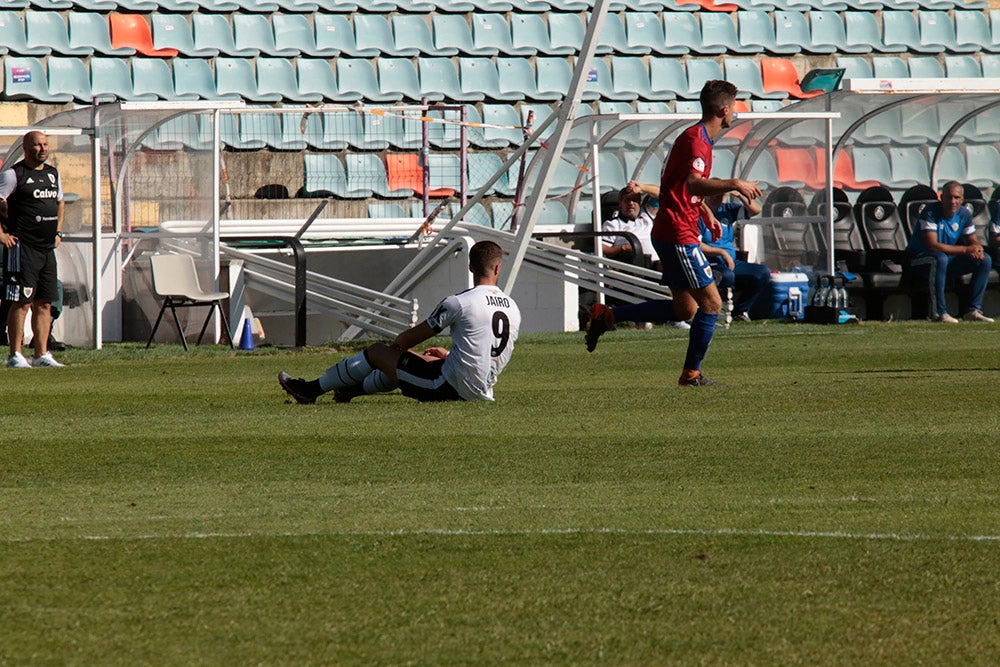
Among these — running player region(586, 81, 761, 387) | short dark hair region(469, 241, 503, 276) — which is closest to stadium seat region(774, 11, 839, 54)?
running player region(586, 81, 761, 387)

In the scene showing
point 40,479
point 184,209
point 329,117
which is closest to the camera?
point 40,479

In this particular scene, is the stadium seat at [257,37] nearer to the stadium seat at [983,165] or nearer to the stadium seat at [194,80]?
the stadium seat at [194,80]

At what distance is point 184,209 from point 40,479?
11159 millimetres

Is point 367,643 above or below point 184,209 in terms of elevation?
below

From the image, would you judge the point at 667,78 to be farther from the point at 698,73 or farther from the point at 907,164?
the point at 907,164

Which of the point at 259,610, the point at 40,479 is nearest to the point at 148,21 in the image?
the point at 40,479

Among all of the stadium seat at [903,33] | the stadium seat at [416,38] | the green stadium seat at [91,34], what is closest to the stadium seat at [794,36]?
the stadium seat at [903,33]

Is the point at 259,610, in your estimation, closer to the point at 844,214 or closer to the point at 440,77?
the point at 844,214

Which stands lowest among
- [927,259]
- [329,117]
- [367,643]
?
[367,643]

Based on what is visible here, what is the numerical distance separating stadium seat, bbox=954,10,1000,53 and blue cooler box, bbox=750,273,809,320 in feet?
33.5

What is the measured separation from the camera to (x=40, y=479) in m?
7.27

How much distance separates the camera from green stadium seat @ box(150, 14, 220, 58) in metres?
23.1

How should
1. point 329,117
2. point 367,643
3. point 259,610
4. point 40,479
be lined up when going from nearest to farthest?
1. point 367,643
2. point 259,610
3. point 40,479
4. point 329,117

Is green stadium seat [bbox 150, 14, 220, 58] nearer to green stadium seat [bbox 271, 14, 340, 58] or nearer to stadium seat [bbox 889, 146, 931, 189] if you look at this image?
green stadium seat [bbox 271, 14, 340, 58]
